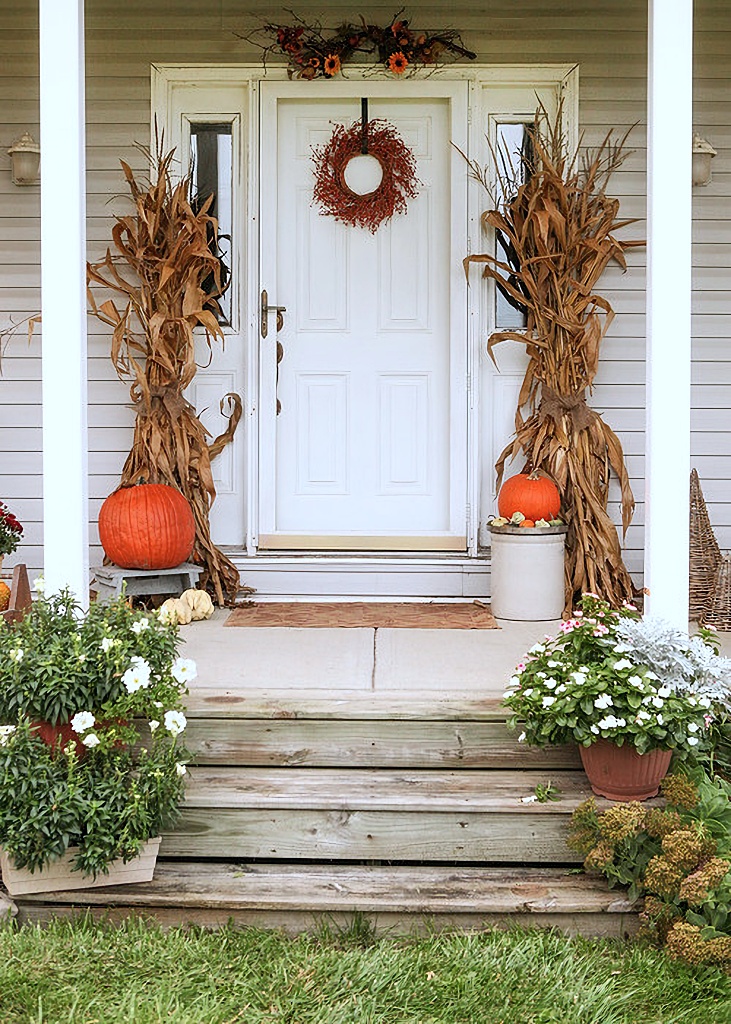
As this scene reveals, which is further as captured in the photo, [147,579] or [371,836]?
[147,579]

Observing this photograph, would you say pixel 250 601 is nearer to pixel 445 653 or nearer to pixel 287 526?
pixel 287 526

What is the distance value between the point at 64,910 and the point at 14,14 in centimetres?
385

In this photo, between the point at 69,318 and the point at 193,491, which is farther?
the point at 193,491

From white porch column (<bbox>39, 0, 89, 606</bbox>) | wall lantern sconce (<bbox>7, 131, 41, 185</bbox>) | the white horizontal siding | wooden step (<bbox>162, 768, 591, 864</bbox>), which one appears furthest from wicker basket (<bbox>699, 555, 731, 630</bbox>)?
wall lantern sconce (<bbox>7, 131, 41, 185</bbox>)

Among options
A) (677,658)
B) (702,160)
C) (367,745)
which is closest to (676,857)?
(677,658)

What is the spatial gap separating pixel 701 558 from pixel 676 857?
226 cm

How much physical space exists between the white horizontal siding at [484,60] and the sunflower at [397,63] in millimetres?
188

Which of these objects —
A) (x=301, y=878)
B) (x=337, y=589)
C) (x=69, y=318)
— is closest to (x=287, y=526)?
(x=337, y=589)

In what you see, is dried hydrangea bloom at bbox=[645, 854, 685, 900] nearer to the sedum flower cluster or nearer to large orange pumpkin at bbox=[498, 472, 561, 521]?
the sedum flower cluster

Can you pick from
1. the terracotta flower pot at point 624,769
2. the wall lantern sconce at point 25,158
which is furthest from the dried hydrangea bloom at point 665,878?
the wall lantern sconce at point 25,158

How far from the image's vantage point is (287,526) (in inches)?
200

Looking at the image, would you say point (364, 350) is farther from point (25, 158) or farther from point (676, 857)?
point (676, 857)

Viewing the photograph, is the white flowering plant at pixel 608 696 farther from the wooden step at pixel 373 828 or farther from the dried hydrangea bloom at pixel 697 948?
the dried hydrangea bloom at pixel 697 948

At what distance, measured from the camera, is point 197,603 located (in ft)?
14.6
